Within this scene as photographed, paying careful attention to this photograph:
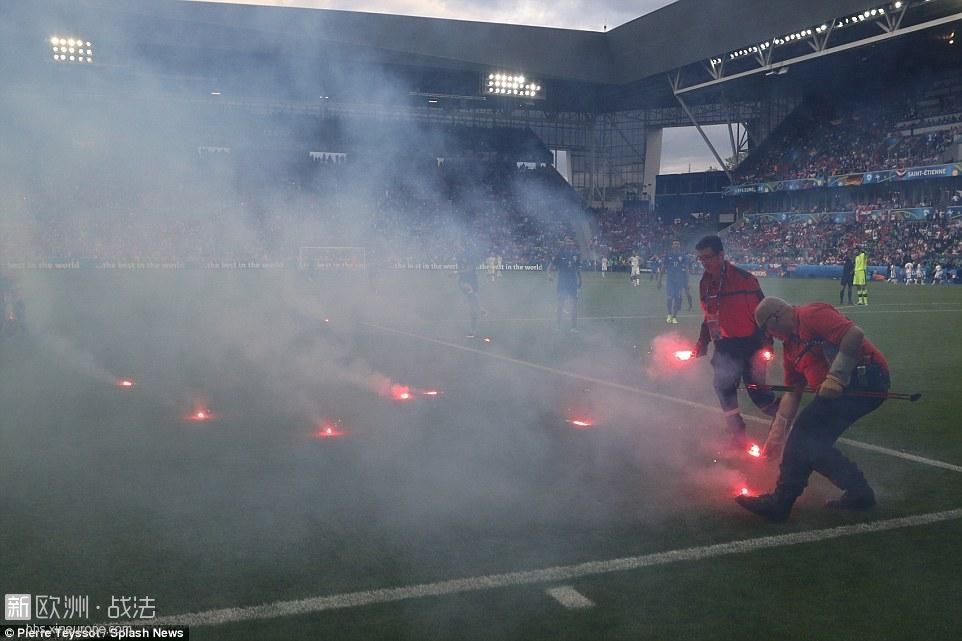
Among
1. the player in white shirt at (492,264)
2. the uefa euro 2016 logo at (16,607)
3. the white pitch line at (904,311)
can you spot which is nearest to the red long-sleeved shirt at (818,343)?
the uefa euro 2016 logo at (16,607)

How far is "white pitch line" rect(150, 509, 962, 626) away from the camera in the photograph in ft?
10.3

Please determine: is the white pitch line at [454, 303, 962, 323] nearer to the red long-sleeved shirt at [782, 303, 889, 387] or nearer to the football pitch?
the football pitch

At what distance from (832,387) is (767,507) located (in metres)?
0.80

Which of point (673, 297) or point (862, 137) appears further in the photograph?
point (862, 137)

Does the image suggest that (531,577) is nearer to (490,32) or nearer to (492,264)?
(490,32)

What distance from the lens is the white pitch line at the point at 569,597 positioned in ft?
10.7

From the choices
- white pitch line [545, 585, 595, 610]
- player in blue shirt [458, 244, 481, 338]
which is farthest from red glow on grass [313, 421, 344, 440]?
player in blue shirt [458, 244, 481, 338]

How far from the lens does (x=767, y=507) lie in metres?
4.34

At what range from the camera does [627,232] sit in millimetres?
45500

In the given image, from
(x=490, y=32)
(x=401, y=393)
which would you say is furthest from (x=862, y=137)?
(x=401, y=393)

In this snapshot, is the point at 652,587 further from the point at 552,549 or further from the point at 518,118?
the point at 518,118

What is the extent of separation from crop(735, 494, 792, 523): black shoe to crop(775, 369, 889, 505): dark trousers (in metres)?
0.05

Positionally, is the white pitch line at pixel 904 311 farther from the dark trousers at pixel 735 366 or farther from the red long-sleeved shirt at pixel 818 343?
the red long-sleeved shirt at pixel 818 343

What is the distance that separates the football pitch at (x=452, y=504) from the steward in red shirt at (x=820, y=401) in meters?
0.16
